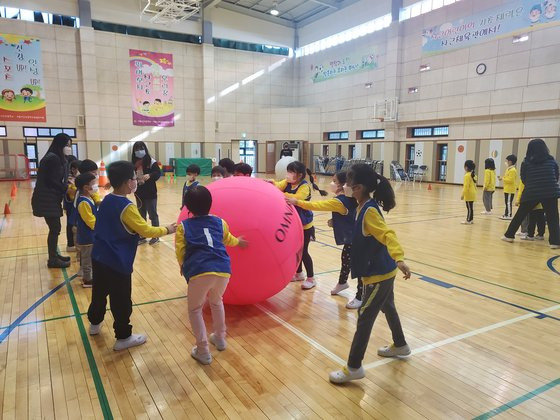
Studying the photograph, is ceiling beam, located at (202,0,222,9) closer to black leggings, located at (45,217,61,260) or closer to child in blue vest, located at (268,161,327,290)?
black leggings, located at (45,217,61,260)

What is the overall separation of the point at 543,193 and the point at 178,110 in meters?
23.7

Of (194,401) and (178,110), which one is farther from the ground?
(178,110)

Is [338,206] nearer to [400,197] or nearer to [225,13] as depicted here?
[400,197]

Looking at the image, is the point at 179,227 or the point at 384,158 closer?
the point at 179,227

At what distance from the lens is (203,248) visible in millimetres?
3223

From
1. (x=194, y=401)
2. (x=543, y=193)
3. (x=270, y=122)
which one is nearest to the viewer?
(x=194, y=401)

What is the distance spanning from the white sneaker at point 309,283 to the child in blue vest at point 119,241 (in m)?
2.24

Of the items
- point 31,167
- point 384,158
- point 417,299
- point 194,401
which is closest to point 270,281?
point 194,401

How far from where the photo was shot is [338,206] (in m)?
4.31

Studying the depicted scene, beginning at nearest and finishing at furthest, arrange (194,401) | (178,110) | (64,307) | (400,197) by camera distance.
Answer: (194,401), (64,307), (400,197), (178,110)

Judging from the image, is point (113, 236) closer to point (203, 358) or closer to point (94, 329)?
→ point (94, 329)

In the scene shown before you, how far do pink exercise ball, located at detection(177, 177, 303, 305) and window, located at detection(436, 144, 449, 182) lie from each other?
68.0 feet

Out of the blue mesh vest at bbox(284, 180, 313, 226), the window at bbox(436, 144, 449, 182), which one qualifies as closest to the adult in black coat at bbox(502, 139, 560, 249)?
the blue mesh vest at bbox(284, 180, 313, 226)

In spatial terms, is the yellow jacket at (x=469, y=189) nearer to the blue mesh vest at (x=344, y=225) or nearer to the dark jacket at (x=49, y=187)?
the blue mesh vest at (x=344, y=225)
